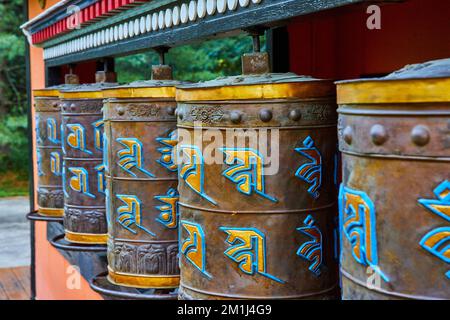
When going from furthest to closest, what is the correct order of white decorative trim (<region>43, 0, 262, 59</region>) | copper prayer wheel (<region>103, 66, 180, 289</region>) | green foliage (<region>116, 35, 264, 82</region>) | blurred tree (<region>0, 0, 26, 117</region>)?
blurred tree (<region>0, 0, 26, 117</region>), green foliage (<region>116, 35, 264, 82</region>), copper prayer wheel (<region>103, 66, 180, 289</region>), white decorative trim (<region>43, 0, 262, 59</region>)

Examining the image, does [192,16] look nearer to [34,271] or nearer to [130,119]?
[130,119]

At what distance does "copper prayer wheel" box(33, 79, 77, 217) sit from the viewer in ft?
11.9

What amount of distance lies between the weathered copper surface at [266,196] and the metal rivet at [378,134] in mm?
440

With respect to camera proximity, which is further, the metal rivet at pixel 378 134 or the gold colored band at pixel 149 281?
the gold colored band at pixel 149 281

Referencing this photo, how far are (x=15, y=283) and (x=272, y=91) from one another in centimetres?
712

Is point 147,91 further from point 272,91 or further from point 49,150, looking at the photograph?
point 49,150

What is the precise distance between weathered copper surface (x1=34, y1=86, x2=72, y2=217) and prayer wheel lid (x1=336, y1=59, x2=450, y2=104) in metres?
2.50

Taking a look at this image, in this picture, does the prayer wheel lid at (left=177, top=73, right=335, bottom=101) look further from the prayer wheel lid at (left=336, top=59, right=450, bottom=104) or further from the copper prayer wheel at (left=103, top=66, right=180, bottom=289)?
the copper prayer wheel at (left=103, top=66, right=180, bottom=289)

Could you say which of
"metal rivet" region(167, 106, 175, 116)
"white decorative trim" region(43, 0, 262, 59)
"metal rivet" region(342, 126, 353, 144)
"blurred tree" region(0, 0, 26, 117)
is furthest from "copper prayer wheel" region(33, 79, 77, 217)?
"blurred tree" region(0, 0, 26, 117)

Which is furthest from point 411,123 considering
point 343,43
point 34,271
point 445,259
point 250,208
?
point 34,271

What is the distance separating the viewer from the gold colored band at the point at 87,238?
9.60 ft

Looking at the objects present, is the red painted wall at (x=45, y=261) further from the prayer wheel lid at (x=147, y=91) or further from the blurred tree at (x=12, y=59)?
the blurred tree at (x=12, y=59)

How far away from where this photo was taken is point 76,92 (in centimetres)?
293

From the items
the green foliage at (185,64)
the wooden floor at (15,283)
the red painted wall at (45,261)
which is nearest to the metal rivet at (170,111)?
the red painted wall at (45,261)
